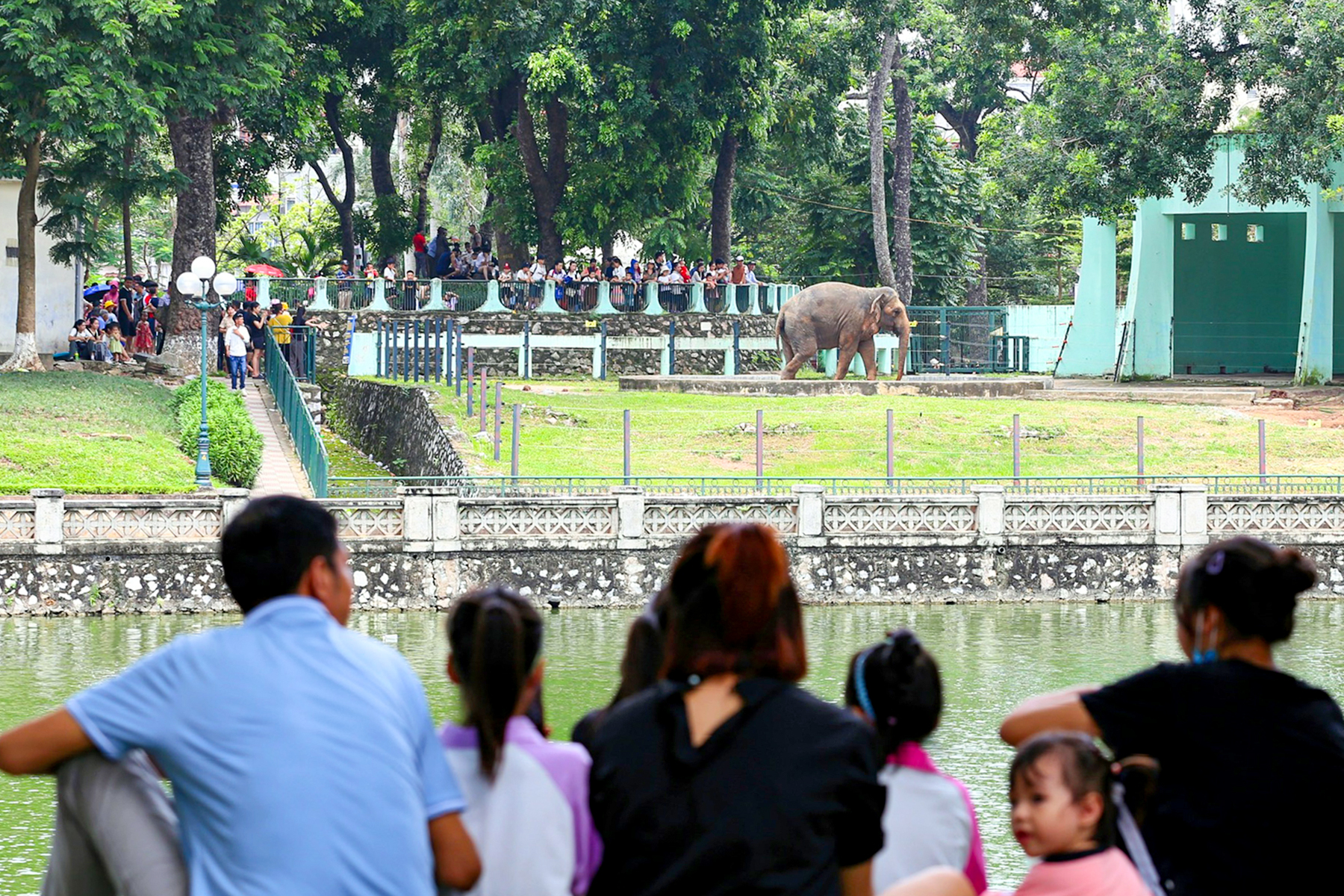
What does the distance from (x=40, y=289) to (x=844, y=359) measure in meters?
16.8

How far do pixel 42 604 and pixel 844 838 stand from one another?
819 inches

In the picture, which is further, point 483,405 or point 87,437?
point 483,405

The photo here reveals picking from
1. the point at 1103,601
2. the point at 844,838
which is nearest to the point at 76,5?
the point at 1103,601

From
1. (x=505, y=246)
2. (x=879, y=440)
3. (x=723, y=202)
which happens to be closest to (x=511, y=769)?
(x=879, y=440)

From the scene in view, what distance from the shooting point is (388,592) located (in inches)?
952

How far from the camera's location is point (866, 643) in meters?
22.1

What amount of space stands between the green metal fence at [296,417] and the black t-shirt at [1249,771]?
2224 cm

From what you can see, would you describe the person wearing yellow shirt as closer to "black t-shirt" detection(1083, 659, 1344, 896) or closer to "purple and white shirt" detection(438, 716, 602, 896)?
"purple and white shirt" detection(438, 716, 602, 896)

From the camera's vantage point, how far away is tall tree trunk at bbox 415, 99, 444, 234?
158 feet

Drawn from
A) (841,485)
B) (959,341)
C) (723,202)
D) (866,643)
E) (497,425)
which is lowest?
(866,643)

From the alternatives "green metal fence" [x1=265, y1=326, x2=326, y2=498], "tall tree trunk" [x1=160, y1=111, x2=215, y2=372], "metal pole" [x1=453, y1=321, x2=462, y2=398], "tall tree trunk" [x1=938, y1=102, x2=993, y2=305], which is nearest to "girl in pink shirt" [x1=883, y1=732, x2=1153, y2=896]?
"green metal fence" [x1=265, y1=326, x2=326, y2=498]

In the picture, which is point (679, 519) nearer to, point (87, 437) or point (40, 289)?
point (87, 437)

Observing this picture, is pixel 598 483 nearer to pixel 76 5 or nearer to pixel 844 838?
pixel 76 5

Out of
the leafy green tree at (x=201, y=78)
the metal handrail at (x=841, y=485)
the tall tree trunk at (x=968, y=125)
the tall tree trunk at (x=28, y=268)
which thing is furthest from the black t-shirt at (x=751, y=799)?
the tall tree trunk at (x=968, y=125)
